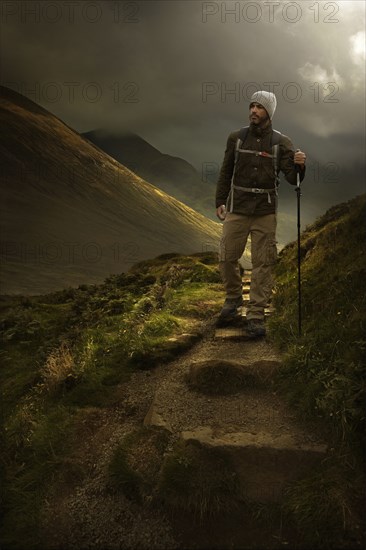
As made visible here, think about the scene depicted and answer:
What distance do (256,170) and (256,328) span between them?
8.95ft

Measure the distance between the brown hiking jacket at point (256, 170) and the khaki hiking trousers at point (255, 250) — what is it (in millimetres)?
185

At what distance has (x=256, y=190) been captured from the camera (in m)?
8.23

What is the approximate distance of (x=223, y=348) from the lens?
26.0 feet

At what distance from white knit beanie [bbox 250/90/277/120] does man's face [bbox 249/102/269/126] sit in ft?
0.19

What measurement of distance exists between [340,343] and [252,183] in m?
3.29

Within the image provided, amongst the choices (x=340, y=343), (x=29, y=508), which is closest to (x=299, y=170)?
(x=340, y=343)

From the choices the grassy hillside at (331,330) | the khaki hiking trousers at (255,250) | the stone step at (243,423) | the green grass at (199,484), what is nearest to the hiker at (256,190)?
the khaki hiking trousers at (255,250)

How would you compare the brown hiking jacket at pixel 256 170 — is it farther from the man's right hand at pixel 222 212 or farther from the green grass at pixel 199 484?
the green grass at pixel 199 484

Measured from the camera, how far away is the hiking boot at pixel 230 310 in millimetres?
8938

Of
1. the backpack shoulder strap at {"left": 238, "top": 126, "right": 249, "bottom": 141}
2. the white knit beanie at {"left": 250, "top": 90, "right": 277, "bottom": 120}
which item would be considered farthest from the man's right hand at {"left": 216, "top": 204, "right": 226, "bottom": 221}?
the white knit beanie at {"left": 250, "top": 90, "right": 277, "bottom": 120}

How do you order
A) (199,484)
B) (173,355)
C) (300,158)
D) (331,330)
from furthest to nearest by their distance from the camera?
(173,355), (300,158), (331,330), (199,484)

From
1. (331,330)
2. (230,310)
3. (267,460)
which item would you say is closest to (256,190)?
(230,310)

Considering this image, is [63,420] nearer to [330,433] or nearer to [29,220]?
[330,433]

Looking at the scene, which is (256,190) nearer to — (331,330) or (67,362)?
(331,330)
